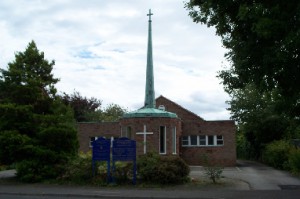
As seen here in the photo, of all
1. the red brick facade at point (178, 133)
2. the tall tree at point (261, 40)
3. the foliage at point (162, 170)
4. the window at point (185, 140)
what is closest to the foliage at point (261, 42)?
the tall tree at point (261, 40)


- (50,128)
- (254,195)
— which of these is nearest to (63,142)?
(50,128)

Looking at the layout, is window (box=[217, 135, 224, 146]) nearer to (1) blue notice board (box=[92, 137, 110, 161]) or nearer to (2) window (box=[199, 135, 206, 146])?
(2) window (box=[199, 135, 206, 146])

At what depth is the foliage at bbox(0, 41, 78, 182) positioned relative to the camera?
20.5 m

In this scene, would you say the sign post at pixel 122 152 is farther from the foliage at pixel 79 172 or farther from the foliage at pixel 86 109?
the foliage at pixel 86 109

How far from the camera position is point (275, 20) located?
423 inches

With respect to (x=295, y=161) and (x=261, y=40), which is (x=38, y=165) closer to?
(x=261, y=40)

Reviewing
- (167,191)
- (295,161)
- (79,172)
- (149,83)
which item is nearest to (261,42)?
(167,191)

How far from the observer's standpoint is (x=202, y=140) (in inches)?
1421

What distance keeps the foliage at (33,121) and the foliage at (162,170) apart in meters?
4.08

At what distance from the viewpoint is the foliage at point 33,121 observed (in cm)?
2052

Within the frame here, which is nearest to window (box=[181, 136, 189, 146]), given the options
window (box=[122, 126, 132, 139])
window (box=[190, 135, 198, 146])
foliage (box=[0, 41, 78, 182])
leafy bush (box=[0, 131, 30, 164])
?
window (box=[190, 135, 198, 146])

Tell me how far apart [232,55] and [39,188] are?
10057 mm

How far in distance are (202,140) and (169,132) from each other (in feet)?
20.1

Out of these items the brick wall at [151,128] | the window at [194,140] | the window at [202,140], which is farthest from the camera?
the window at [194,140]
